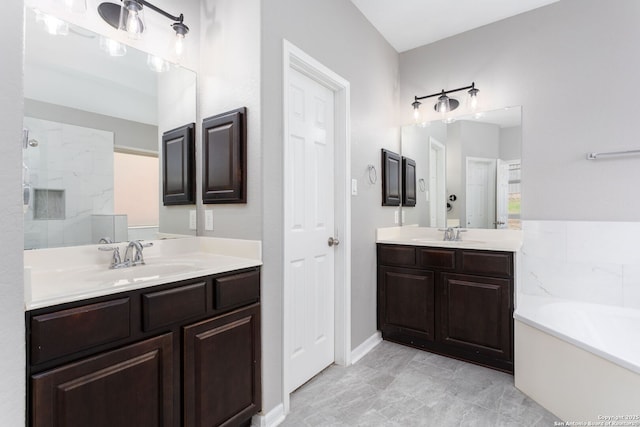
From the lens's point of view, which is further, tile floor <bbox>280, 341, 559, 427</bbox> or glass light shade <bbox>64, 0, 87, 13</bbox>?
tile floor <bbox>280, 341, 559, 427</bbox>

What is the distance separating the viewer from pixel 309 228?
2.20 metres

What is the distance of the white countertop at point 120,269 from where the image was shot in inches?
41.8

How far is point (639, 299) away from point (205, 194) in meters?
3.11

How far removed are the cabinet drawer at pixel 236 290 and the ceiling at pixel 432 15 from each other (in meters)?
2.34

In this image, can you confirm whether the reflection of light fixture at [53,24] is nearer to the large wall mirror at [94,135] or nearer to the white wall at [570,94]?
the large wall mirror at [94,135]

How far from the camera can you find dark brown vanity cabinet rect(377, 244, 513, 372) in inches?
89.4

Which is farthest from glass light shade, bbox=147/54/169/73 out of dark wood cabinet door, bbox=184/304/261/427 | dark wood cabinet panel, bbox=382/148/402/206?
dark wood cabinet panel, bbox=382/148/402/206

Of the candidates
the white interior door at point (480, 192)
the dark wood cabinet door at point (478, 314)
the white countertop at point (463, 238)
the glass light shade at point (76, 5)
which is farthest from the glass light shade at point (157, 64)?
the white interior door at point (480, 192)

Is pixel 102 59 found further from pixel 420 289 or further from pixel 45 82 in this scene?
pixel 420 289

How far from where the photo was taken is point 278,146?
1802 mm

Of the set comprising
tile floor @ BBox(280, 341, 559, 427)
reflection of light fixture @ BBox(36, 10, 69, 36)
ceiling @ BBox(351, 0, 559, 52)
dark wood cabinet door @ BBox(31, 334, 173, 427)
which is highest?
ceiling @ BBox(351, 0, 559, 52)

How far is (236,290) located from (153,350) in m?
0.44

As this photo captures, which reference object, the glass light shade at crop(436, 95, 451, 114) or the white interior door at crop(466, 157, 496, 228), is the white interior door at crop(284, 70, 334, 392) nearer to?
the glass light shade at crop(436, 95, 451, 114)

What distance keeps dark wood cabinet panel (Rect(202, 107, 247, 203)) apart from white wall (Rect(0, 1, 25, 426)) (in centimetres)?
92
